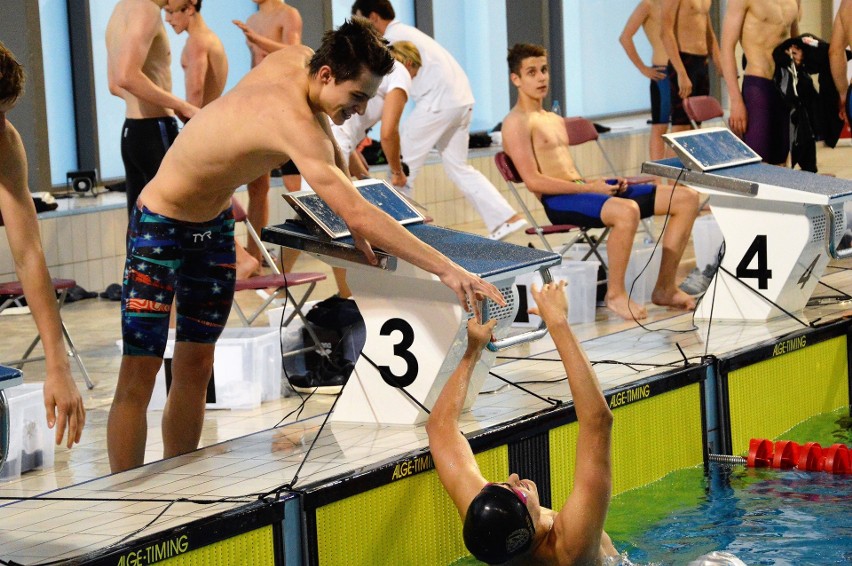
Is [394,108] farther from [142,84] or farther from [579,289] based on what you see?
[142,84]

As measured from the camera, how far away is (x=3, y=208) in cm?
282

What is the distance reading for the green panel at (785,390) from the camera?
477cm

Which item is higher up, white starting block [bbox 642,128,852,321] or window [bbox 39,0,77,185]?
window [bbox 39,0,77,185]

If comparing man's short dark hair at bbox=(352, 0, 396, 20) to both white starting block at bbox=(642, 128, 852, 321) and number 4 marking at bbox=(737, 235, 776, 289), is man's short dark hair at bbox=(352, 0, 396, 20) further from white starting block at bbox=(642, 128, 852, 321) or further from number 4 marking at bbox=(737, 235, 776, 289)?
number 4 marking at bbox=(737, 235, 776, 289)

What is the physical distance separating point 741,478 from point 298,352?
1.79m

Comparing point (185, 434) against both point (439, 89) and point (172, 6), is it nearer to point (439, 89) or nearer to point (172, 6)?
point (172, 6)

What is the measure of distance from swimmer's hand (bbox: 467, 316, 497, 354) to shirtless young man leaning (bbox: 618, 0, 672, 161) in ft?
19.7

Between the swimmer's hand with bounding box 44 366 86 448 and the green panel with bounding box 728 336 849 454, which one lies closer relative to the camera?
the swimmer's hand with bounding box 44 366 86 448

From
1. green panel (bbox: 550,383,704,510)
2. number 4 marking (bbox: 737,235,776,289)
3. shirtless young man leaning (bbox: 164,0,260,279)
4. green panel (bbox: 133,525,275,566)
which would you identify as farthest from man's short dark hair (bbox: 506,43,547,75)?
green panel (bbox: 133,525,275,566)

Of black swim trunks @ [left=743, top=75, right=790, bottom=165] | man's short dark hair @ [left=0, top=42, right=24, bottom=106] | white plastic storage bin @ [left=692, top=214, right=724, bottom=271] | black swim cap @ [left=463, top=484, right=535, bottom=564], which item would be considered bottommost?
black swim cap @ [left=463, top=484, right=535, bottom=564]

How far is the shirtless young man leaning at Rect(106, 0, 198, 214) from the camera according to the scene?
5191mm

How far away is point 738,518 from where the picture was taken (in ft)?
12.9

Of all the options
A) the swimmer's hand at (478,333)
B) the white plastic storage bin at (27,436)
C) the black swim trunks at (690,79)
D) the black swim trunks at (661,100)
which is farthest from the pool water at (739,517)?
the black swim trunks at (661,100)

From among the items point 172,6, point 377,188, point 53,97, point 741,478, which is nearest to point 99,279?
point 53,97
